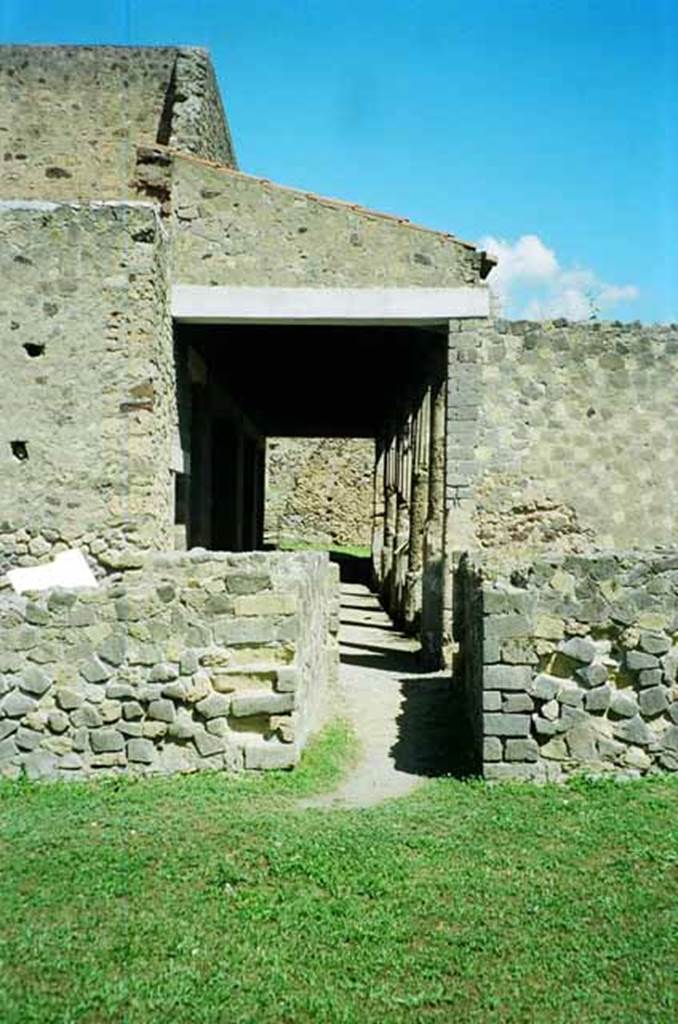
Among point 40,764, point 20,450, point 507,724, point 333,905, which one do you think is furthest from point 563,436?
point 333,905

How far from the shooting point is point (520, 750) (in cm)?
649

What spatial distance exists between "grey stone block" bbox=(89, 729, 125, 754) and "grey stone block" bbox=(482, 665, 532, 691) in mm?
2495

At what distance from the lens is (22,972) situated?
400 centimetres

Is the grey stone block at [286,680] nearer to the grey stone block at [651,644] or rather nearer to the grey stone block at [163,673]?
the grey stone block at [163,673]

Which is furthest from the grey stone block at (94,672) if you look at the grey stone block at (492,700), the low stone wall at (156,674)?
the grey stone block at (492,700)

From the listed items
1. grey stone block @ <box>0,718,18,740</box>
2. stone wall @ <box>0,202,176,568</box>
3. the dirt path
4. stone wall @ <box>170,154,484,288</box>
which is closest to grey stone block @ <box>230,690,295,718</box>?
the dirt path

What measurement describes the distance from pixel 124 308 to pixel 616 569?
6043 mm

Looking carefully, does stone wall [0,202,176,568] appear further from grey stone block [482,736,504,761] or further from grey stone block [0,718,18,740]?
grey stone block [482,736,504,761]

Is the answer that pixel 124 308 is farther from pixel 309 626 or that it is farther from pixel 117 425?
pixel 309 626

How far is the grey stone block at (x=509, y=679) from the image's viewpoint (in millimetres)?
6535

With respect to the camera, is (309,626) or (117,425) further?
(117,425)

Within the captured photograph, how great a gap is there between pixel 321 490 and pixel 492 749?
1222 inches

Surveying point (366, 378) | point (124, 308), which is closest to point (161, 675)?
point (124, 308)

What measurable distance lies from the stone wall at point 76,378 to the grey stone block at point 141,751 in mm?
3959
